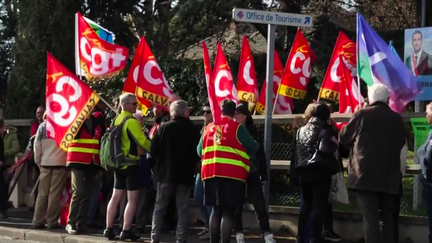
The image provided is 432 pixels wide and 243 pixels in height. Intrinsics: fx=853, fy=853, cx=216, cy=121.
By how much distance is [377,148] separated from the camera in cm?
814

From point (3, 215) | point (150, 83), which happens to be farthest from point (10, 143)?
point (150, 83)

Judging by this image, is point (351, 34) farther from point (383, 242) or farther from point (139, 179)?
point (383, 242)

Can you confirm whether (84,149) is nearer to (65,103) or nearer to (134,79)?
(65,103)

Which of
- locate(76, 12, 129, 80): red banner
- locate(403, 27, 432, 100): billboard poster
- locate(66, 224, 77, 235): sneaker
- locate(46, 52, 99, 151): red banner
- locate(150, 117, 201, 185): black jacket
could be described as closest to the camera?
locate(150, 117, 201, 185): black jacket

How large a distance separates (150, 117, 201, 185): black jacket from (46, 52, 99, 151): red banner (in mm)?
1499

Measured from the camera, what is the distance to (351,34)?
1529 centimetres

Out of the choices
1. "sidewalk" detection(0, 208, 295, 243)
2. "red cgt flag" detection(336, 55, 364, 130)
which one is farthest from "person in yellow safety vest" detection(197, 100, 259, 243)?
"red cgt flag" detection(336, 55, 364, 130)

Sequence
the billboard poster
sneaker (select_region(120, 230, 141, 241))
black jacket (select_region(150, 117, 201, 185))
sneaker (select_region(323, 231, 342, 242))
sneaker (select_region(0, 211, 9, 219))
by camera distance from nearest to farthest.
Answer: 1. black jacket (select_region(150, 117, 201, 185))
2. sneaker (select_region(323, 231, 342, 242))
3. sneaker (select_region(120, 230, 141, 241))
4. the billboard poster
5. sneaker (select_region(0, 211, 9, 219))

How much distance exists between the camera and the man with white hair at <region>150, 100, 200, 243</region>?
9820 millimetres

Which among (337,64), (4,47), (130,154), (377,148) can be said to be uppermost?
(4,47)

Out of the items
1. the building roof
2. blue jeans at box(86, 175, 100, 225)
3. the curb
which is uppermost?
the building roof

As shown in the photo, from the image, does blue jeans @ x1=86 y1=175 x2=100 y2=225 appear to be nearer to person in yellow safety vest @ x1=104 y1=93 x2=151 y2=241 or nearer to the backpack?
person in yellow safety vest @ x1=104 y1=93 x2=151 y2=241

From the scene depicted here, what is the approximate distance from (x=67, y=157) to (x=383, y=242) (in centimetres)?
468

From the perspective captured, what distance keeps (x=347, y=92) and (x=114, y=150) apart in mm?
3265
